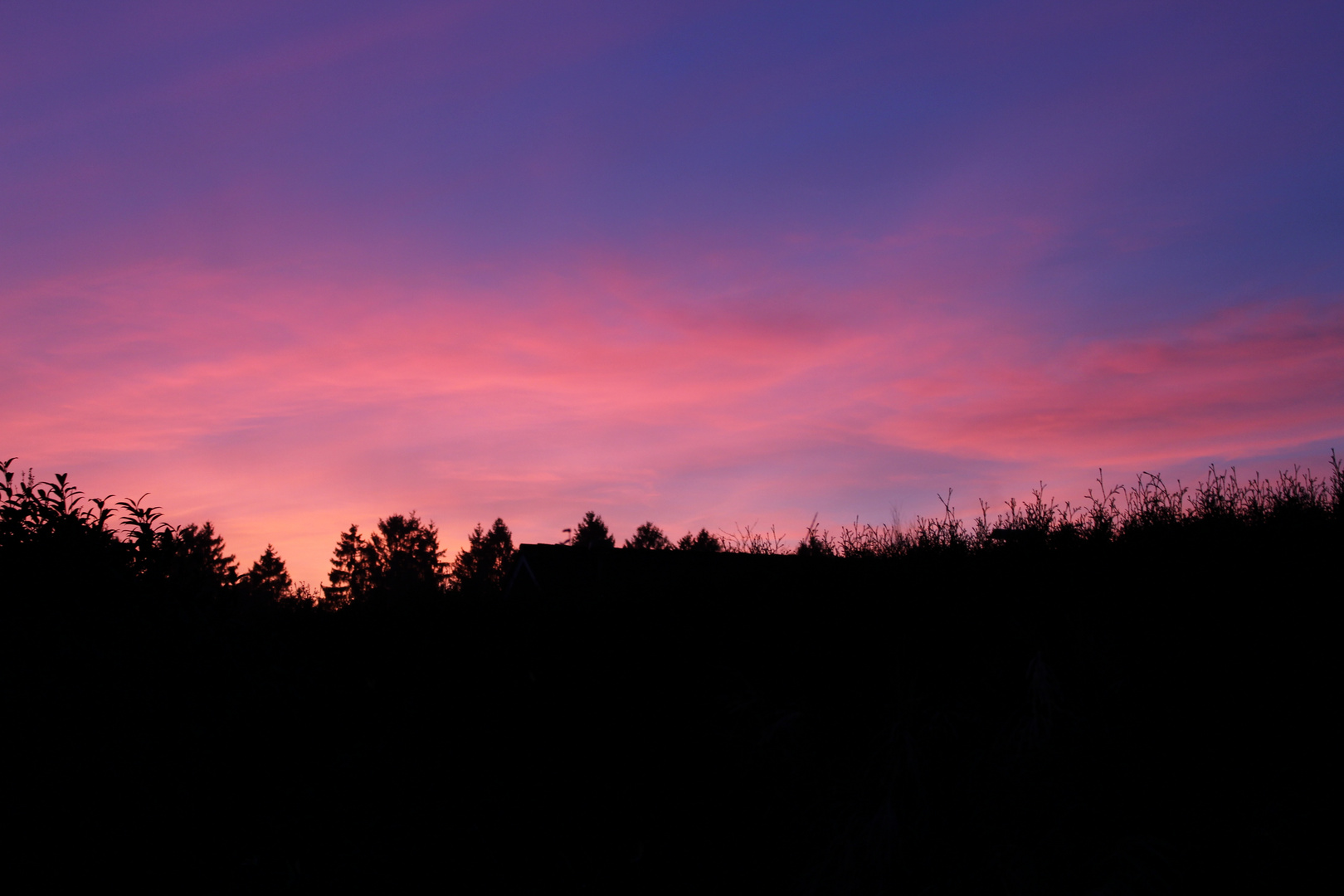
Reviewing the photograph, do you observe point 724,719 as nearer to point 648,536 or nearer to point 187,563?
point 187,563

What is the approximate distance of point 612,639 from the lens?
1098 cm

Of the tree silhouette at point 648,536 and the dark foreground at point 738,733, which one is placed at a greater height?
the tree silhouette at point 648,536

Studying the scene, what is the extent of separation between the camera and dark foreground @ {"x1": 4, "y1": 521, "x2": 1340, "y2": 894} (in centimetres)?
755

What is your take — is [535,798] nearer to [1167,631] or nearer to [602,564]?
[602,564]

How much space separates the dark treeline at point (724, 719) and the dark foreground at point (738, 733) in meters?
0.03

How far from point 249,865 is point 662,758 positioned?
4195mm

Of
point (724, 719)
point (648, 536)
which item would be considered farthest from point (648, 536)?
point (724, 719)

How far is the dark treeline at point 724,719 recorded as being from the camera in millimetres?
7590

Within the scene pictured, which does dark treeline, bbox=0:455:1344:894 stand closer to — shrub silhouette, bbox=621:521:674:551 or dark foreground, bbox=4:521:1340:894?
dark foreground, bbox=4:521:1340:894

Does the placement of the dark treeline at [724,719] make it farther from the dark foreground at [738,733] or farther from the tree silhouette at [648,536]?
the tree silhouette at [648,536]

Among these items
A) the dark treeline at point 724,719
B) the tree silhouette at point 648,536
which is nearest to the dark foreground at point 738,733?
the dark treeline at point 724,719

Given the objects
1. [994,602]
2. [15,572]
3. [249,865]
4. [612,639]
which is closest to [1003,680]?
[994,602]

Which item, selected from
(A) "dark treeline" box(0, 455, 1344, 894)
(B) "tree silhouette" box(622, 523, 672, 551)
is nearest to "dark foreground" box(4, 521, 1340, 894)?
(A) "dark treeline" box(0, 455, 1344, 894)

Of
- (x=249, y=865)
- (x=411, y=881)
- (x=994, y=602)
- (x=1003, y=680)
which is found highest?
(x=994, y=602)
